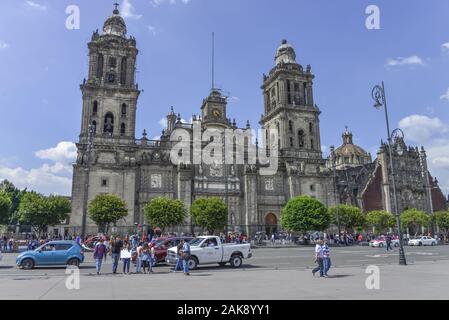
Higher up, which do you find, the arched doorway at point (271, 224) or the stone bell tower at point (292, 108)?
the stone bell tower at point (292, 108)

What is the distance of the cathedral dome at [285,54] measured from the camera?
229 ft

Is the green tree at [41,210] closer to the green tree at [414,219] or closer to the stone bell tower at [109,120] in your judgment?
the stone bell tower at [109,120]

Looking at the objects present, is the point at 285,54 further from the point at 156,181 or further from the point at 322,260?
the point at 322,260

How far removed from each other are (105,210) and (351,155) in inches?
2729

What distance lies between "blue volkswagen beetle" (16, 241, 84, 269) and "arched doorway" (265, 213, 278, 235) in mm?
43293

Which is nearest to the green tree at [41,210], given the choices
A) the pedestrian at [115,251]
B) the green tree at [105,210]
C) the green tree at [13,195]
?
the green tree at [105,210]

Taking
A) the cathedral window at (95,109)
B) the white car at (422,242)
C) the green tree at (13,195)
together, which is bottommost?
the white car at (422,242)

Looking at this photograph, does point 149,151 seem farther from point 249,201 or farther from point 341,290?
point 341,290

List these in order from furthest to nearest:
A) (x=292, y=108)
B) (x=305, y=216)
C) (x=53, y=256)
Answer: (x=292, y=108)
(x=305, y=216)
(x=53, y=256)

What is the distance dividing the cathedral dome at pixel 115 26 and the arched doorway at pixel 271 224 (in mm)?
38206

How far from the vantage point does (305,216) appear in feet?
162

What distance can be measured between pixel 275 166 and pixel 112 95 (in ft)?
94.4

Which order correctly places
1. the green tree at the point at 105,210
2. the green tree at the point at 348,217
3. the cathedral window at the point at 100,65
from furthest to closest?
1. the cathedral window at the point at 100,65
2. the green tree at the point at 348,217
3. the green tree at the point at 105,210

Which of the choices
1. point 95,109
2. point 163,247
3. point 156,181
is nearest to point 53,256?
point 163,247
